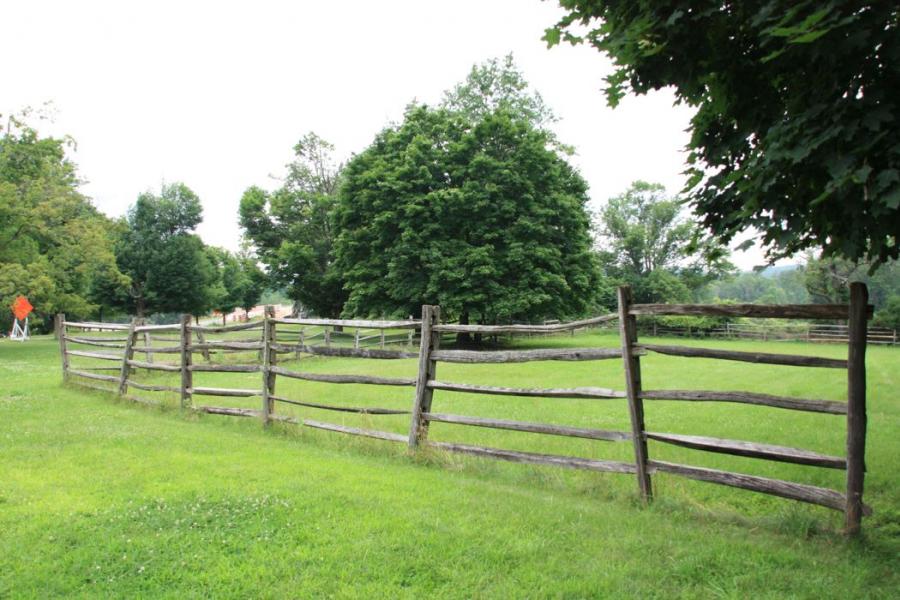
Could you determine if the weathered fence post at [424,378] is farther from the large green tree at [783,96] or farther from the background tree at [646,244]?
the background tree at [646,244]

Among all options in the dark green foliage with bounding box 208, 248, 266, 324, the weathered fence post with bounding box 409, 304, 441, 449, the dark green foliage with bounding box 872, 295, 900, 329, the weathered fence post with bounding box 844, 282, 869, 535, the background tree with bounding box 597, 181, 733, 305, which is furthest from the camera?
the dark green foliage with bounding box 208, 248, 266, 324

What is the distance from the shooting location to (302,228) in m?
42.9

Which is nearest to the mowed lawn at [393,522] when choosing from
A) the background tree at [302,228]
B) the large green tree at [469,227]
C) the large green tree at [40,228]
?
the large green tree at [469,227]

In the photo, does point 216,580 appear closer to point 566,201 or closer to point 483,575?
point 483,575

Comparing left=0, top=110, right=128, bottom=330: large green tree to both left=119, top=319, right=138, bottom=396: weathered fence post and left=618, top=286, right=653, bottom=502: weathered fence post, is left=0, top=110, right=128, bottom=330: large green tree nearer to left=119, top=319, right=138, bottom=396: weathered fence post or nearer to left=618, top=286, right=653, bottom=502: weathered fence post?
left=119, top=319, right=138, bottom=396: weathered fence post

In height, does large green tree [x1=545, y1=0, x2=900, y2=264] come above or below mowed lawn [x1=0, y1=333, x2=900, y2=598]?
above

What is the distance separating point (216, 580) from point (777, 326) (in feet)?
143

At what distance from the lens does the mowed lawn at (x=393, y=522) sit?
3.54 m

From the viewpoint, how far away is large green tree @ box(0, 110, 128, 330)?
1065 inches

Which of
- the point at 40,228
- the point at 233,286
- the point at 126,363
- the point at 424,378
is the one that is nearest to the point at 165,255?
the point at 40,228

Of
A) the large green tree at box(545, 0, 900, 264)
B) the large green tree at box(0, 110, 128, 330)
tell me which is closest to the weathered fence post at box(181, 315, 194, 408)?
the large green tree at box(545, 0, 900, 264)

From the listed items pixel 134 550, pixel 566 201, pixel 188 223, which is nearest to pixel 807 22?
pixel 134 550

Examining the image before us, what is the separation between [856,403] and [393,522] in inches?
141

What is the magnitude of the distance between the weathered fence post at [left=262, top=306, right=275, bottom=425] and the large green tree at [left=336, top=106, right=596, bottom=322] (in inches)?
699
